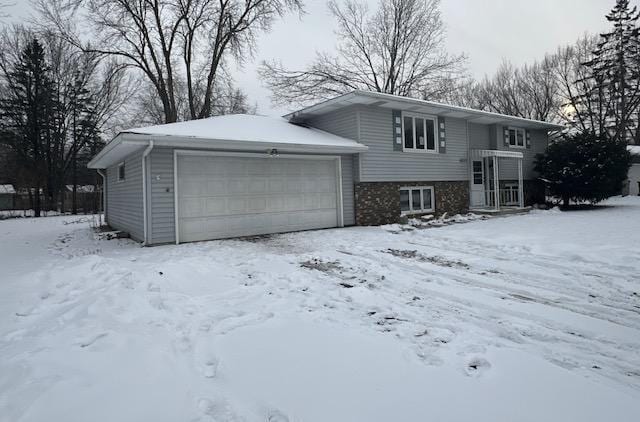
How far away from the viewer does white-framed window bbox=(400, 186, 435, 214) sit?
13923 millimetres

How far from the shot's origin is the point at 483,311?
422cm

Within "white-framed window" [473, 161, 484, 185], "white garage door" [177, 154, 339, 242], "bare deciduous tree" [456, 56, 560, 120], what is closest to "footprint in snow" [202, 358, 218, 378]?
"white garage door" [177, 154, 339, 242]

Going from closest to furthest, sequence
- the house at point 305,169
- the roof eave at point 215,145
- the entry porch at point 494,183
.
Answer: the roof eave at point 215,145, the house at point 305,169, the entry porch at point 494,183

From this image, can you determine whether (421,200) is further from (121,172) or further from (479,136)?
(121,172)

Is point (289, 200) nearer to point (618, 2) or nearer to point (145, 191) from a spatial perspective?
point (145, 191)

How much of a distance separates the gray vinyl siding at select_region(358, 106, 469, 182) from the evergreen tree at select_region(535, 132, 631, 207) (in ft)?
15.7

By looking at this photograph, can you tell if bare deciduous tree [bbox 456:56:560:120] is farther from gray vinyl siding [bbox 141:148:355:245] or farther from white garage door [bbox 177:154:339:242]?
gray vinyl siding [bbox 141:148:355:245]

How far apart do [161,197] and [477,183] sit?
13336 mm

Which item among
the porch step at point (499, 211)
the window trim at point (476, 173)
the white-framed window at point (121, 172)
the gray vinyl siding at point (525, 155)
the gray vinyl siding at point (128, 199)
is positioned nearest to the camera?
the gray vinyl siding at point (128, 199)

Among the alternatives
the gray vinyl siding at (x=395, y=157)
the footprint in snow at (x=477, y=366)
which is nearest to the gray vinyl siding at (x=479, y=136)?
the gray vinyl siding at (x=395, y=157)

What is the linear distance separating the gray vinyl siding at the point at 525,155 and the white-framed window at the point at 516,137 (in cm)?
21

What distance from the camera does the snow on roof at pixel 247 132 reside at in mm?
9539

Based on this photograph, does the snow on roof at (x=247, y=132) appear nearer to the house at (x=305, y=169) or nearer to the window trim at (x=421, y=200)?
the house at (x=305, y=169)

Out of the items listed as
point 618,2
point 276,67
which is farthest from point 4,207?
point 618,2
